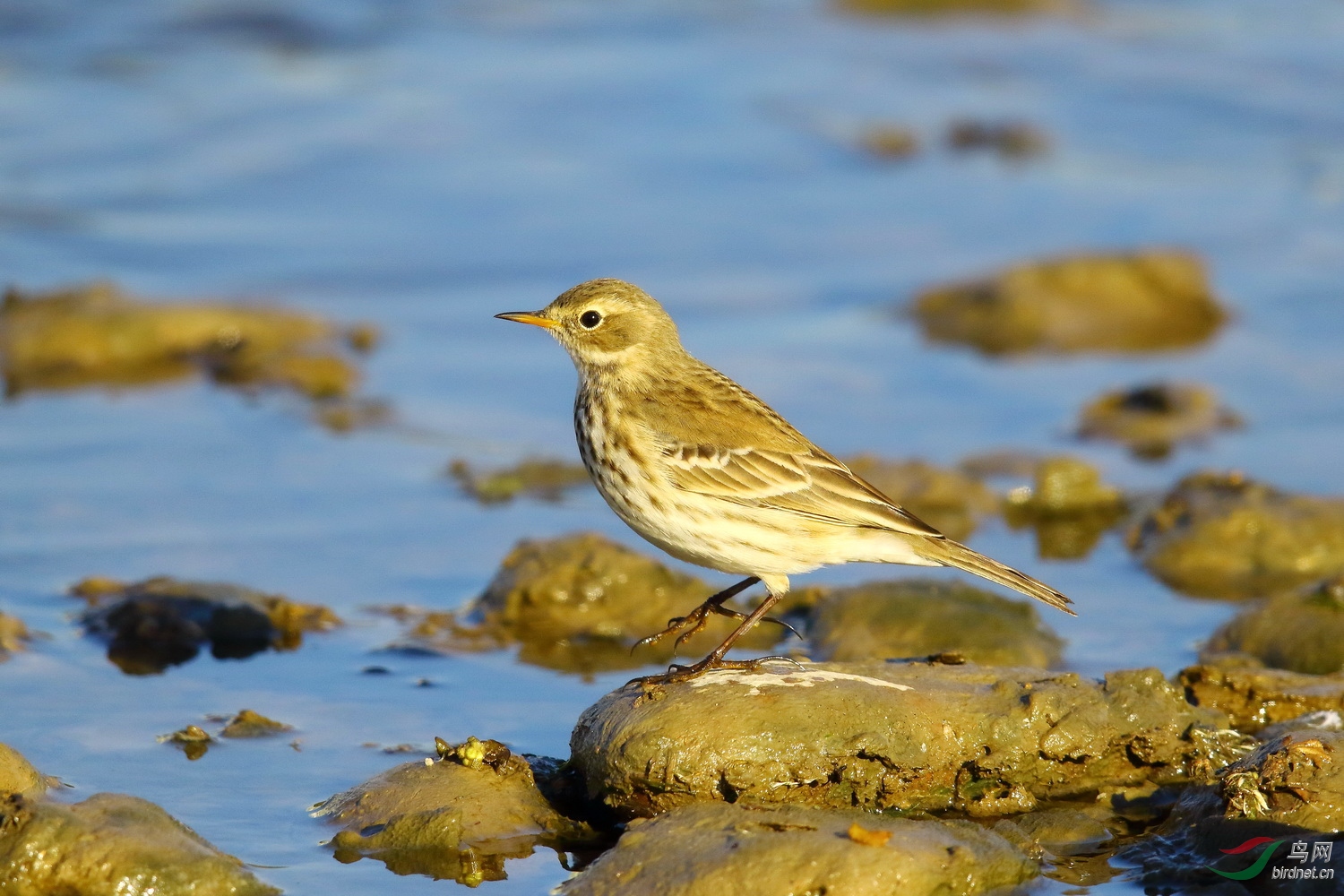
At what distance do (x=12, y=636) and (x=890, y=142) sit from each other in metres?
11.5

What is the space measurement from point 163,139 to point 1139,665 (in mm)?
11600

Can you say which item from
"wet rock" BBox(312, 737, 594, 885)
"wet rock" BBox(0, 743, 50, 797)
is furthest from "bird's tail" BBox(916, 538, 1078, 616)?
"wet rock" BBox(0, 743, 50, 797)

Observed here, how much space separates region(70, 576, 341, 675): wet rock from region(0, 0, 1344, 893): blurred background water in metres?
0.15

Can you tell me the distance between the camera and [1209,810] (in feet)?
21.2

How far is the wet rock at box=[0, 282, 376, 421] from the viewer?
12172 millimetres

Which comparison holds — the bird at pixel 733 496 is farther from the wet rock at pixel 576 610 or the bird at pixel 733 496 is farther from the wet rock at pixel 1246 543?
the wet rock at pixel 1246 543

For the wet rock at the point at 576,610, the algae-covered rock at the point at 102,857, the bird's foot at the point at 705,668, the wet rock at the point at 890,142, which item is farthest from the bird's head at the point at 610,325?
the wet rock at the point at 890,142

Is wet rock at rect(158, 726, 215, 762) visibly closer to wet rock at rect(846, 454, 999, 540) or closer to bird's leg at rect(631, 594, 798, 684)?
bird's leg at rect(631, 594, 798, 684)

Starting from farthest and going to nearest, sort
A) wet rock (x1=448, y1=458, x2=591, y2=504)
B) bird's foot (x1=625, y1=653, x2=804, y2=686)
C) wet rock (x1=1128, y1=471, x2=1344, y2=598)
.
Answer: wet rock (x1=448, y1=458, x2=591, y2=504), wet rock (x1=1128, y1=471, x2=1344, y2=598), bird's foot (x1=625, y1=653, x2=804, y2=686)

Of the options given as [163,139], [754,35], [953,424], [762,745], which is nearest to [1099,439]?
[953,424]

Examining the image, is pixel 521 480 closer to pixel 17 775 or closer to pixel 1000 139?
pixel 17 775

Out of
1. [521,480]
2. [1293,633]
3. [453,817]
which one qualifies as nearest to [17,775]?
[453,817]

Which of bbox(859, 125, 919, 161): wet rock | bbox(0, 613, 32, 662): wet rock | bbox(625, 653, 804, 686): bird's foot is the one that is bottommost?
bbox(0, 613, 32, 662): wet rock

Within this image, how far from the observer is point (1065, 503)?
1055cm
